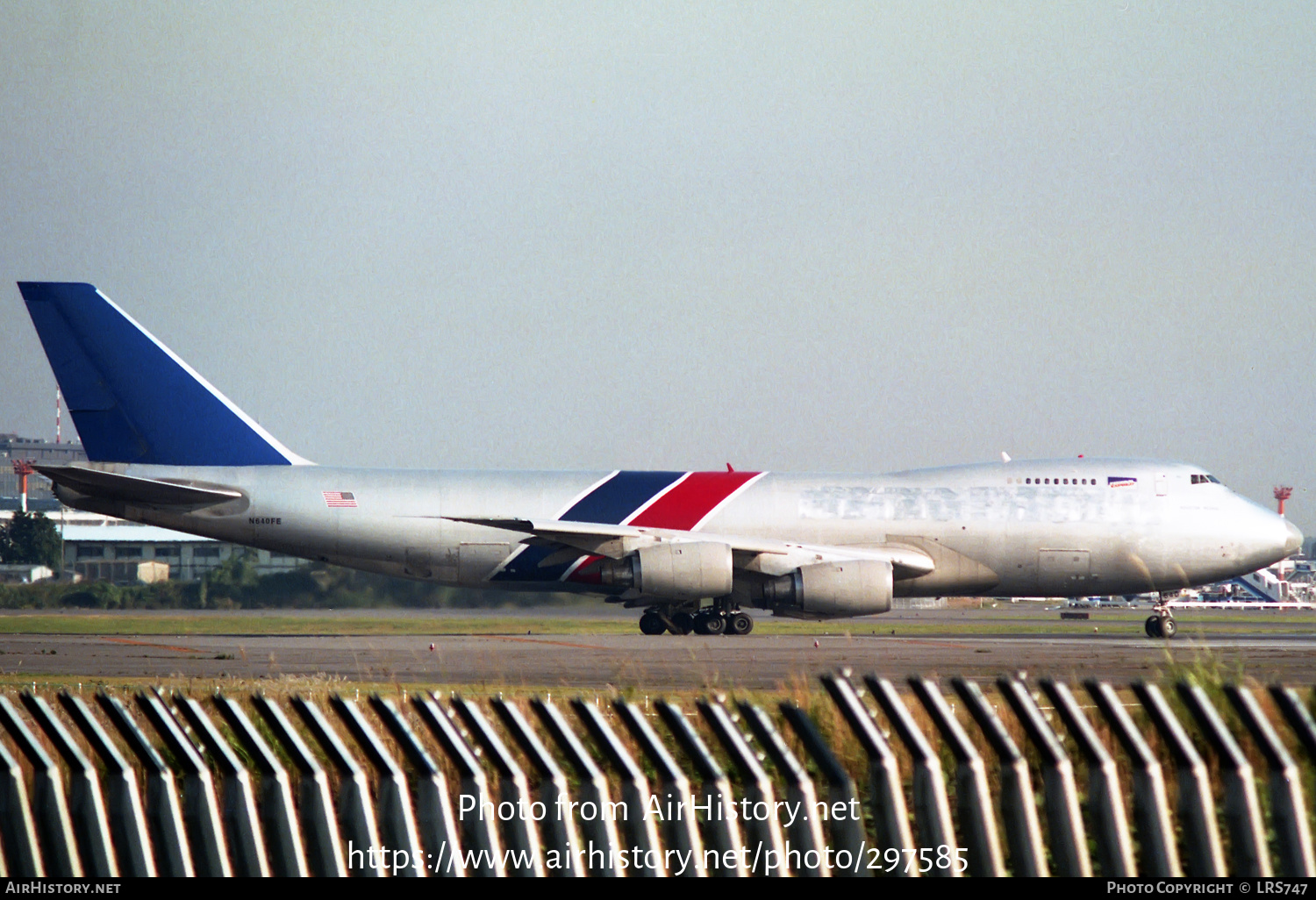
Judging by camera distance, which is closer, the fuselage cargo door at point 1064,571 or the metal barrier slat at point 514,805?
the metal barrier slat at point 514,805

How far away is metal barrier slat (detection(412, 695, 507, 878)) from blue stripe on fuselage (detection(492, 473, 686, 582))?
22718 mm

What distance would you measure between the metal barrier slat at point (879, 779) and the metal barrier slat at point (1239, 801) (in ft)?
4.03

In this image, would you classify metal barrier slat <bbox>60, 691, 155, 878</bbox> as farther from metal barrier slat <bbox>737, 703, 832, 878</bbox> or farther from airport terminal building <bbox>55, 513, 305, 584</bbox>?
airport terminal building <bbox>55, 513, 305, 584</bbox>

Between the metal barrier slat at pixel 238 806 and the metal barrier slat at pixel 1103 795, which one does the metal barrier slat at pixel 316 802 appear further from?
the metal barrier slat at pixel 1103 795

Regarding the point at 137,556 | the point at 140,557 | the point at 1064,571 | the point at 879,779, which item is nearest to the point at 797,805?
the point at 879,779

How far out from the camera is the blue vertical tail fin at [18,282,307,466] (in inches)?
1196

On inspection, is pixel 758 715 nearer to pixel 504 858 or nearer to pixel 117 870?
pixel 504 858

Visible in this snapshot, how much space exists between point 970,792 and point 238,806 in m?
3.45

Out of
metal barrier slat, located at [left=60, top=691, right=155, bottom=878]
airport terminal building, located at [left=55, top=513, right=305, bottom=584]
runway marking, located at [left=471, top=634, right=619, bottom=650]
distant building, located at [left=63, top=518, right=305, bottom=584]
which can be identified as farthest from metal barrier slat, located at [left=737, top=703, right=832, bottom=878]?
airport terminal building, located at [left=55, top=513, right=305, bottom=584]

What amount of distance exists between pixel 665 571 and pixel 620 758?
21950 mm

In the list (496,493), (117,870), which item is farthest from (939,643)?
(117,870)

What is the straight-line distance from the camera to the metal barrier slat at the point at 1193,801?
5.58 m

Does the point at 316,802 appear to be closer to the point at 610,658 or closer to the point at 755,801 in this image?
the point at 755,801

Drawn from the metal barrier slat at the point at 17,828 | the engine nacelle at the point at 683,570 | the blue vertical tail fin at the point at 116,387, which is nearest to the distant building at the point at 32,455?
the blue vertical tail fin at the point at 116,387
